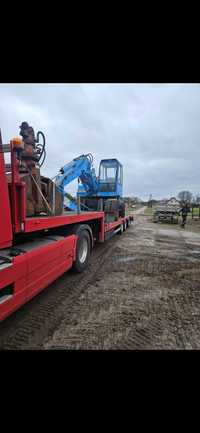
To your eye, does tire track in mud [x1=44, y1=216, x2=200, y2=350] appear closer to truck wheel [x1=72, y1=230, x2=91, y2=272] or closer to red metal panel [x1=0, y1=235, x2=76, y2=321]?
truck wheel [x1=72, y1=230, x2=91, y2=272]

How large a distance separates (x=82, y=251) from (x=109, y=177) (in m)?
4.70

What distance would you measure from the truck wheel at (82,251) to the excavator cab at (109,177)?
12.1ft

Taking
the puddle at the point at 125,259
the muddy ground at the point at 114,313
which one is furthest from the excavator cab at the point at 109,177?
the muddy ground at the point at 114,313

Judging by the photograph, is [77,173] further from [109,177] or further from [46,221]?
[46,221]

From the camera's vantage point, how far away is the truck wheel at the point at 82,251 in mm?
4148

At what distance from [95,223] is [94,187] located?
2506 mm

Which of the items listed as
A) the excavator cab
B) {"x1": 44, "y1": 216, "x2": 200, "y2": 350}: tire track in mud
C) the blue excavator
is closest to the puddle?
{"x1": 44, "y1": 216, "x2": 200, "y2": 350}: tire track in mud

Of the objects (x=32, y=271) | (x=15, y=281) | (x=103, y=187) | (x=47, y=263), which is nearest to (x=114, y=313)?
(x=47, y=263)

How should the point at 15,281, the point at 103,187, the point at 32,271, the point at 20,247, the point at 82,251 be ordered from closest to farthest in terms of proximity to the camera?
the point at 15,281 < the point at 32,271 < the point at 20,247 < the point at 82,251 < the point at 103,187

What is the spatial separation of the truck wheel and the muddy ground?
0.22 m

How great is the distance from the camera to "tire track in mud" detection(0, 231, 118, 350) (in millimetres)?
2107

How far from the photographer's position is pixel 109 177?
26.6 ft
